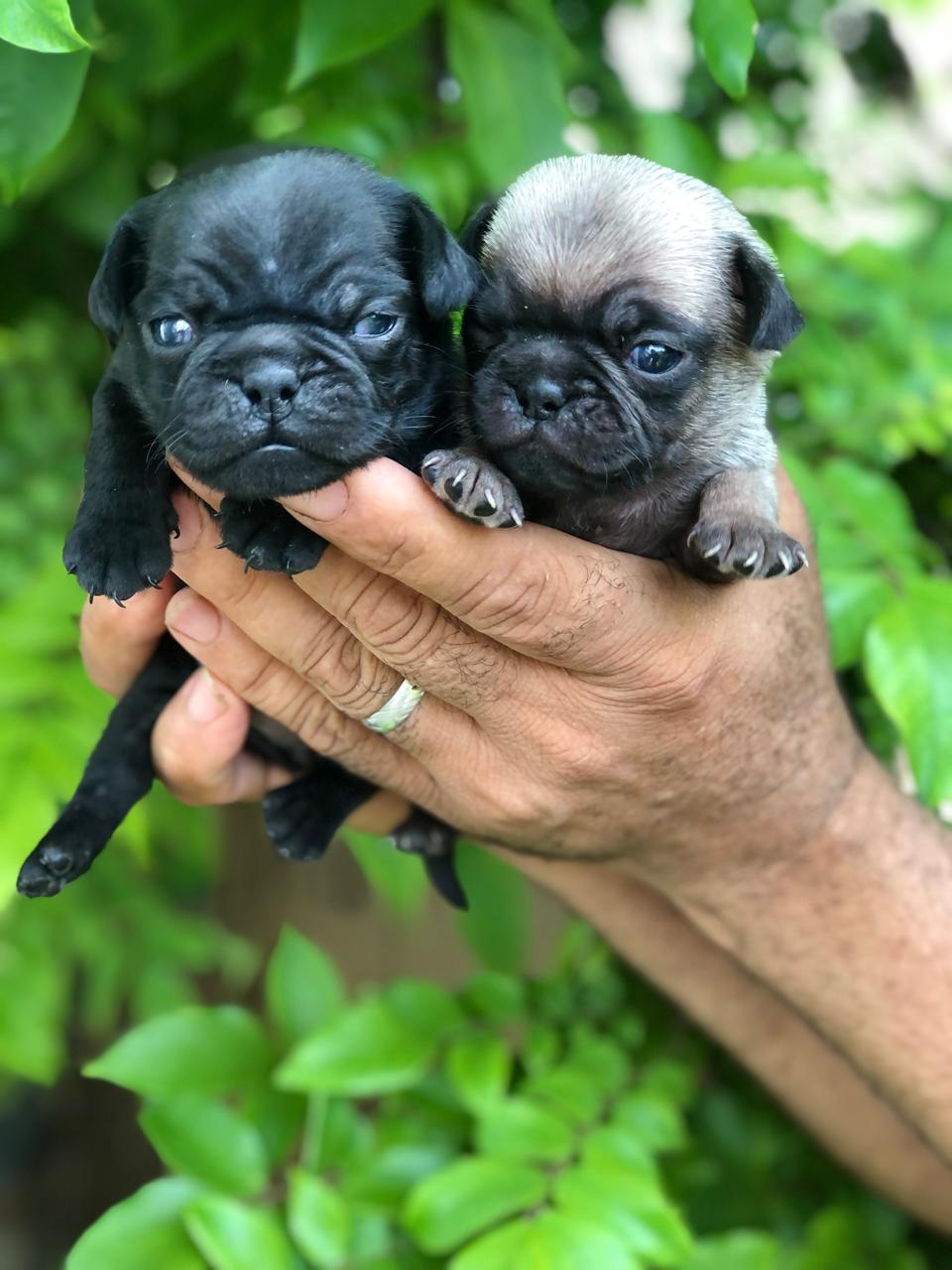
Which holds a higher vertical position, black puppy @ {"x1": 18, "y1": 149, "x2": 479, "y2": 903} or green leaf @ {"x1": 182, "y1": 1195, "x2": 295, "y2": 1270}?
black puppy @ {"x1": 18, "y1": 149, "x2": 479, "y2": 903}

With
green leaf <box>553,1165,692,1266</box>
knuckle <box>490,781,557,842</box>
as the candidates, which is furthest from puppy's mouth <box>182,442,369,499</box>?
green leaf <box>553,1165,692,1266</box>

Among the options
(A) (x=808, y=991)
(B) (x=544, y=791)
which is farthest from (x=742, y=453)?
(A) (x=808, y=991)

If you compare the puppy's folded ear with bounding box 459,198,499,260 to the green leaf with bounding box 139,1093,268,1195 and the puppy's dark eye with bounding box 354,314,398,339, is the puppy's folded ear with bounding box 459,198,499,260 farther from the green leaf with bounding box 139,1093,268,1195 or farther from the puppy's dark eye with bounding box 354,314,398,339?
the green leaf with bounding box 139,1093,268,1195

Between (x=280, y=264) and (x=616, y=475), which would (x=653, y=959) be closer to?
(x=616, y=475)

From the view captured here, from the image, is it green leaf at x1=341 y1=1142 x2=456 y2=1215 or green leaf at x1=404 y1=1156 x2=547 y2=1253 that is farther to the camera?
green leaf at x1=341 y1=1142 x2=456 y2=1215

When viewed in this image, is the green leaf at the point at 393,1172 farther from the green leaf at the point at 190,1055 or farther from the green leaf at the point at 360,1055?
the green leaf at the point at 190,1055

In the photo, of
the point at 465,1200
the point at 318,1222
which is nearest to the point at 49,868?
the point at 318,1222

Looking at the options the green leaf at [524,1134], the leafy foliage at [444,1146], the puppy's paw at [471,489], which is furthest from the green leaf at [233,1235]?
the puppy's paw at [471,489]

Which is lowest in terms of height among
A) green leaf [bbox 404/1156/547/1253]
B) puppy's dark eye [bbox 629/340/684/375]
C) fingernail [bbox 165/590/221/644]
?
green leaf [bbox 404/1156/547/1253]
